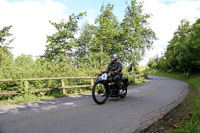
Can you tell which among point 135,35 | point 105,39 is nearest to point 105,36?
point 105,39

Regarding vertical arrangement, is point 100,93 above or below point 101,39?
below

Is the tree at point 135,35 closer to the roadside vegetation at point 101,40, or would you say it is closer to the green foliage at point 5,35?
the roadside vegetation at point 101,40

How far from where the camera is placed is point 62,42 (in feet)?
96.2

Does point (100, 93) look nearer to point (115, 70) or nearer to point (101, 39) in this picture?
point (115, 70)

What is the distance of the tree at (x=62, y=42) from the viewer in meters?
28.2

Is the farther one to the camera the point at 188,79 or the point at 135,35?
the point at 135,35

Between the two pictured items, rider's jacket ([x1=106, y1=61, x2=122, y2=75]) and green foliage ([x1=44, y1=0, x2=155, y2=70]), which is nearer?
rider's jacket ([x1=106, y1=61, x2=122, y2=75])

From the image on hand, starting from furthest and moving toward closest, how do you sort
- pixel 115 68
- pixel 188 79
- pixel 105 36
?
pixel 105 36
pixel 188 79
pixel 115 68

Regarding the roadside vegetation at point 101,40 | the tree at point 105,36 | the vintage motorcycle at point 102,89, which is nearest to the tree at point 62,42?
the roadside vegetation at point 101,40

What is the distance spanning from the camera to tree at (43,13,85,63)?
28156mm

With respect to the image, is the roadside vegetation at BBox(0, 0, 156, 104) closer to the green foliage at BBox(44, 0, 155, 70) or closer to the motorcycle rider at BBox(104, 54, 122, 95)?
the green foliage at BBox(44, 0, 155, 70)

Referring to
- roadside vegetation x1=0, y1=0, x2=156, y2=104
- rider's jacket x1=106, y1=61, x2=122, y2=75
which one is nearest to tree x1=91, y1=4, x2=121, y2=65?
roadside vegetation x1=0, y1=0, x2=156, y2=104

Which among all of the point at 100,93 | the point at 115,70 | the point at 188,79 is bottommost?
the point at 188,79

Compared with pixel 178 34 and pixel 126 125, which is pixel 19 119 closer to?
pixel 126 125
